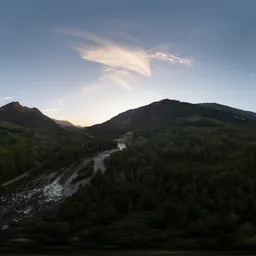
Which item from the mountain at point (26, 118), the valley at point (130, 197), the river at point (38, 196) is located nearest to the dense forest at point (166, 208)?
the valley at point (130, 197)

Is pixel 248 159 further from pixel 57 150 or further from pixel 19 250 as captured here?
pixel 57 150

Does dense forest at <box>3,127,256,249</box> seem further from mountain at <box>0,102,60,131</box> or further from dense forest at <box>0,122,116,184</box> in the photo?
mountain at <box>0,102,60,131</box>

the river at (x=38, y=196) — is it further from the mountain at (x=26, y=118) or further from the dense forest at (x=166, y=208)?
the mountain at (x=26, y=118)

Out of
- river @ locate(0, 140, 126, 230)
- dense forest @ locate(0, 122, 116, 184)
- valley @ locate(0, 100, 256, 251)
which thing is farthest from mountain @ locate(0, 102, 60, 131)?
river @ locate(0, 140, 126, 230)

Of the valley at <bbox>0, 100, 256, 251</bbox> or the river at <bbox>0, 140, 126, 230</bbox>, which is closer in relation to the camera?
the valley at <bbox>0, 100, 256, 251</bbox>

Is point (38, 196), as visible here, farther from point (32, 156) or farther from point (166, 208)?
point (166, 208)

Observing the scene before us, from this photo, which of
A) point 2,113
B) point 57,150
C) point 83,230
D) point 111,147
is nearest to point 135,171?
point 83,230
